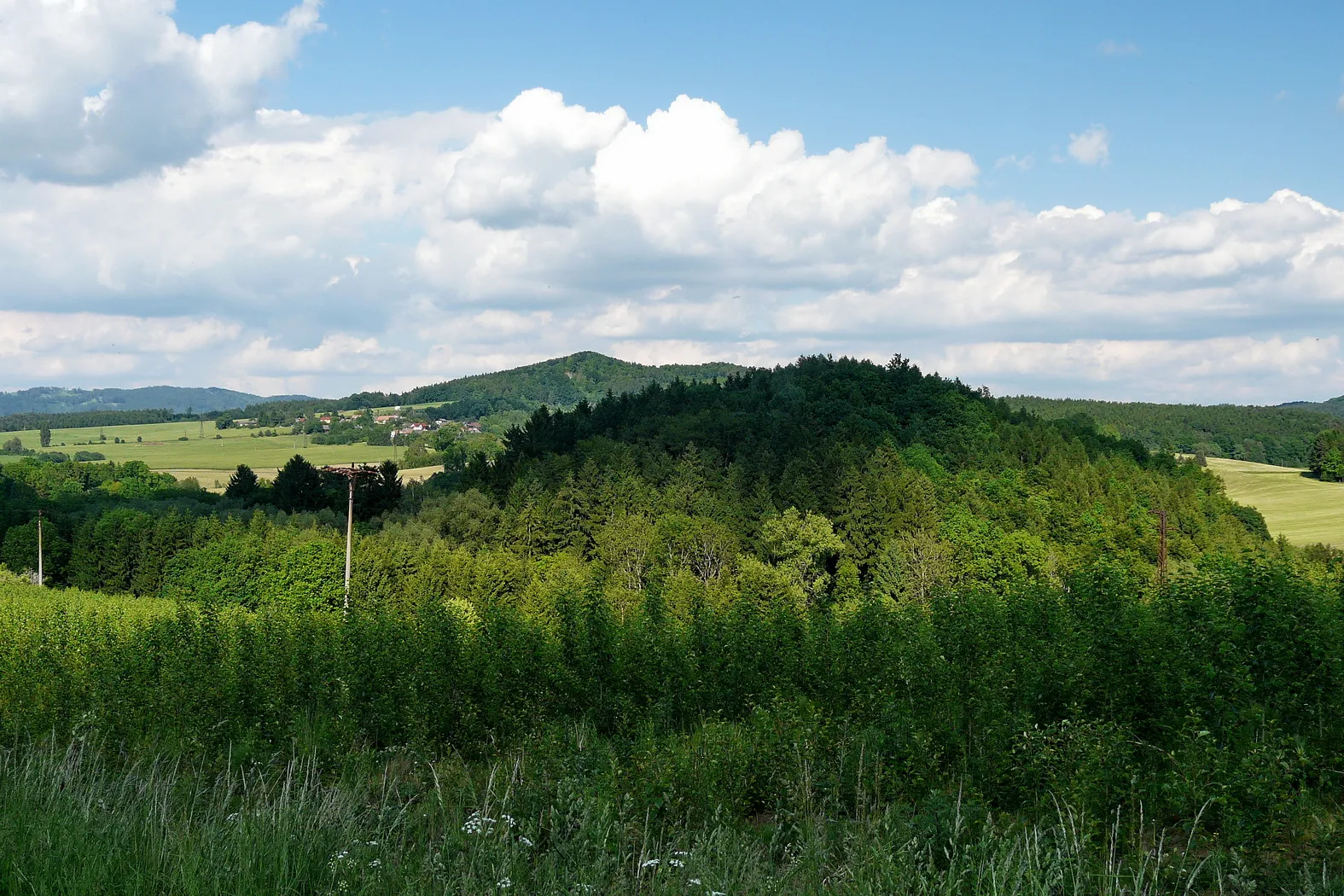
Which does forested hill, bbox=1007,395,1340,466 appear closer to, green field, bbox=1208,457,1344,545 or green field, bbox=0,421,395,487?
green field, bbox=1208,457,1344,545

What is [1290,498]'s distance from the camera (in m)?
115

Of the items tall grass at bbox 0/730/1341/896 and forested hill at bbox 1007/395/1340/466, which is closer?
tall grass at bbox 0/730/1341/896

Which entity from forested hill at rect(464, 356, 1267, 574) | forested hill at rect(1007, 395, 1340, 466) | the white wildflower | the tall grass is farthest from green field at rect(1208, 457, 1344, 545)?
the white wildflower

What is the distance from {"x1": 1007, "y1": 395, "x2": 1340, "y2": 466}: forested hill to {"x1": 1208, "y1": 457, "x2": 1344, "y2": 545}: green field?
40.9 ft

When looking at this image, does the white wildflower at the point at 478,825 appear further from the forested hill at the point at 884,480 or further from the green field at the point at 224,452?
the green field at the point at 224,452

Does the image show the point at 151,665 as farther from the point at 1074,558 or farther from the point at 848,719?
the point at 1074,558

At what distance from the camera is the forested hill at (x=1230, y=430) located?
6289 inches

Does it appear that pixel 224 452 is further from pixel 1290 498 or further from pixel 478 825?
pixel 478 825

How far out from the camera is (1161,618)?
12859 mm

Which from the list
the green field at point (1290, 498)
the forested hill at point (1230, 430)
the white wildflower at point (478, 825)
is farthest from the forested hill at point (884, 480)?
the white wildflower at point (478, 825)

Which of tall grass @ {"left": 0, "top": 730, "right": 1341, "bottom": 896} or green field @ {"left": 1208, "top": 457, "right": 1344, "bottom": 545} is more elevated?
tall grass @ {"left": 0, "top": 730, "right": 1341, "bottom": 896}

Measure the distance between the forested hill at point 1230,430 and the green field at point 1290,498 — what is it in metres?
12.5

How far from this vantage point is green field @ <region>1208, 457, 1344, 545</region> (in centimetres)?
9194

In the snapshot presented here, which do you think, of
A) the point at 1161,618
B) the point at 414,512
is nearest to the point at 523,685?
the point at 1161,618
